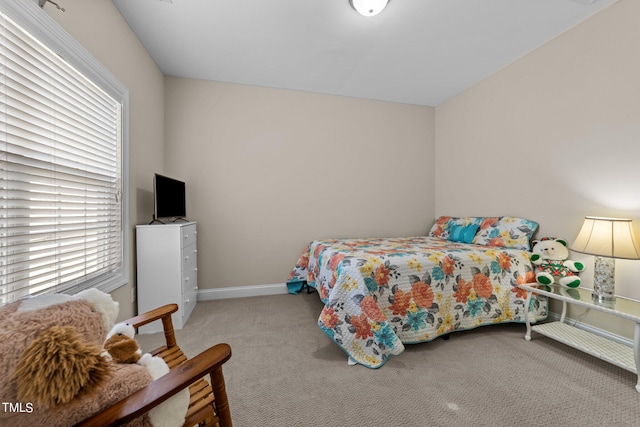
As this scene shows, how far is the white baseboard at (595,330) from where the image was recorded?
1.89 metres

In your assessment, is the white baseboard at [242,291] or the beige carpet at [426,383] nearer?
the beige carpet at [426,383]

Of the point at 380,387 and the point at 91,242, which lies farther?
the point at 91,242

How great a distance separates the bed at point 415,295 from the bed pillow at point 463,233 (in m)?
0.45

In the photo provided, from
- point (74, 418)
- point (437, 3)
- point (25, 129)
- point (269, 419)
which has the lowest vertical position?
point (269, 419)

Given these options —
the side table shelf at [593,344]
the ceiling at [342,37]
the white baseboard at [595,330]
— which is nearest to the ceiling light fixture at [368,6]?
the ceiling at [342,37]

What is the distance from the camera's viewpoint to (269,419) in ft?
4.28

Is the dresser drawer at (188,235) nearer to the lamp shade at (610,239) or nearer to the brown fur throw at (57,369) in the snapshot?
the brown fur throw at (57,369)

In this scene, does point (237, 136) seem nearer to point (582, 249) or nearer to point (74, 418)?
point (74, 418)

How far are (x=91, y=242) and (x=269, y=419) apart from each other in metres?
1.57

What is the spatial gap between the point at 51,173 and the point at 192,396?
4.51 feet

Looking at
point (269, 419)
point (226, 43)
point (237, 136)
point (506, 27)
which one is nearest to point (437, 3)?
point (506, 27)

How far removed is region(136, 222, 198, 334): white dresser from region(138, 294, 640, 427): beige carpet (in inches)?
10.9

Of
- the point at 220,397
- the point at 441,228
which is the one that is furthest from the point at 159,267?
the point at 441,228

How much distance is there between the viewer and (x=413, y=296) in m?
1.95
